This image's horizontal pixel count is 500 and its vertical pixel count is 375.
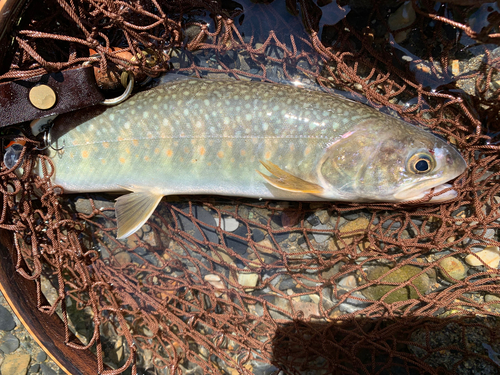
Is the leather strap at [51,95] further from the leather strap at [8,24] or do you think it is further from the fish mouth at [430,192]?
the fish mouth at [430,192]

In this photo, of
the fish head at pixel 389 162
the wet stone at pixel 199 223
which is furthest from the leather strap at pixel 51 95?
the fish head at pixel 389 162

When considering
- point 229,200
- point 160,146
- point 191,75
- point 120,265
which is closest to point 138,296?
point 120,265

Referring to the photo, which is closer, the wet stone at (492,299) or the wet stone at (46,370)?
the wet stone at (492,299)

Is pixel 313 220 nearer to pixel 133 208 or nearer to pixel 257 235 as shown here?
pixel 257 235

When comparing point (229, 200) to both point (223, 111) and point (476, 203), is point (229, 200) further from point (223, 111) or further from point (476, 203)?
point (476, 203)

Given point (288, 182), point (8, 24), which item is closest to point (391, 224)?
point (288, 182)

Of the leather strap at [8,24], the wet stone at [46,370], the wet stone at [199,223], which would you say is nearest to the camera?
the leather strap at [8,24]
